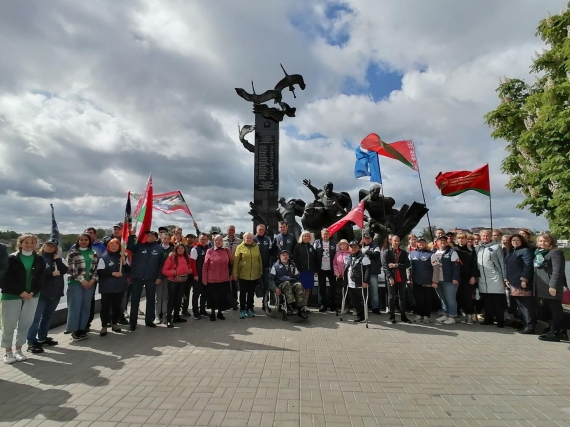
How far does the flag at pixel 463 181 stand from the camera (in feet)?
28.7

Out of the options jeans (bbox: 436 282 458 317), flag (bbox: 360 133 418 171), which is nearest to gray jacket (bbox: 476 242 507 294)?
jeans (bbox: 436 282 458 317)

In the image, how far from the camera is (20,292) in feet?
16.4

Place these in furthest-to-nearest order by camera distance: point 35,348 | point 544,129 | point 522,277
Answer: point 544,129, point 522,277, point 35,348

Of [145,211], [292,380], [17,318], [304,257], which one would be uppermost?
[145,211]

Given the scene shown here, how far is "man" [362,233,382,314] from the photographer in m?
7.70

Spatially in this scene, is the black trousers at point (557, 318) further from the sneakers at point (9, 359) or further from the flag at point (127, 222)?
the sneakers at point (9, 359)

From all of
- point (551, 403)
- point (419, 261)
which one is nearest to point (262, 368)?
point (551, 403)

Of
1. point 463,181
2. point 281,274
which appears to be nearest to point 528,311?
point 463,181

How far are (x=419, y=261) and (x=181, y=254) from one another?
4946 mm

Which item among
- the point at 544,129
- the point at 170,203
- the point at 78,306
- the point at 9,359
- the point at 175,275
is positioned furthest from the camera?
the point at 544,129

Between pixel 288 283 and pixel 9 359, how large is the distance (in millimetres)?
4616

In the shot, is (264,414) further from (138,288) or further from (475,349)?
(138,288)

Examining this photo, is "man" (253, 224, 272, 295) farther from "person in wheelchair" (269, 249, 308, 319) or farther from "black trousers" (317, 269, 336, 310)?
"black trousers" (317, 269, 336, 310)

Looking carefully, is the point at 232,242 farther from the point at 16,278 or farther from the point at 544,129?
the point at 544,129
